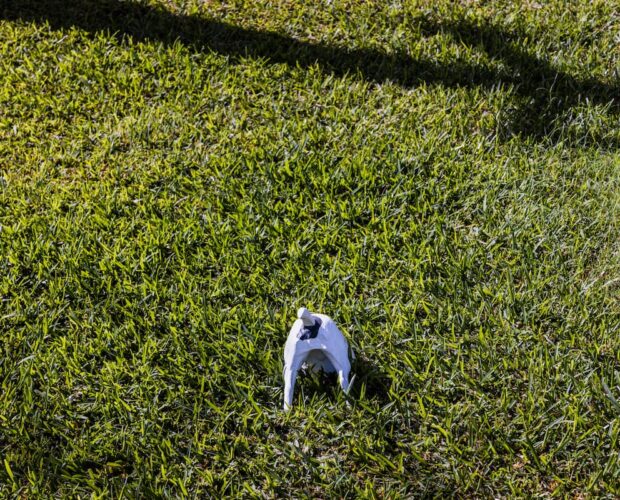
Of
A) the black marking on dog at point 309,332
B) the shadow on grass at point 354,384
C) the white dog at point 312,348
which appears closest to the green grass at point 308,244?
the shadow on grass at point 354,384

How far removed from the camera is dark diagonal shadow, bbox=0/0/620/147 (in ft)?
15.2

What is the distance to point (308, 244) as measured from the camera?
3984 mm

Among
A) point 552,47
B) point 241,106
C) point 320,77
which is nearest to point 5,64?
point 241,106

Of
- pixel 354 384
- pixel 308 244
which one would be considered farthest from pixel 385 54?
pixel 354 384

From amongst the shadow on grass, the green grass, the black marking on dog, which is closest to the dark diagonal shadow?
the green grass

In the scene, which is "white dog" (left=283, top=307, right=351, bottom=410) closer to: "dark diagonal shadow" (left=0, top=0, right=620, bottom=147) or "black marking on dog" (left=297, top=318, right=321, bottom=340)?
"black marking on dog" (left=297, top=318, right=321, bottom=340)

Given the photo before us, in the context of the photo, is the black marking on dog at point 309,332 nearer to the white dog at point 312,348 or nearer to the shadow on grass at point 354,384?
the white dog at point 312,348

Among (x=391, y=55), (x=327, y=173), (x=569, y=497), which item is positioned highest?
(x=391, y=55)

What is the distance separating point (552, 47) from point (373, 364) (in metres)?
2.72

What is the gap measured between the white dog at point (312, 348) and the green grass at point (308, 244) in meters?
0.13

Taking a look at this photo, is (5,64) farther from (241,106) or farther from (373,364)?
(373,364)

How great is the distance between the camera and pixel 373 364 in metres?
3.45

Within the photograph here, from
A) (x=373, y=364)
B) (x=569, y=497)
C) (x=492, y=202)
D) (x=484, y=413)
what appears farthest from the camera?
(x=492, y=202)

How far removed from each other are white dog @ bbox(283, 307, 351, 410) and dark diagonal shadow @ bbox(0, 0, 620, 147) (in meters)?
1.90
